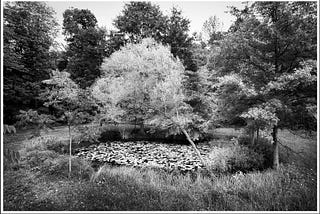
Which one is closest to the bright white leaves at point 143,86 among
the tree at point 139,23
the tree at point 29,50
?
the tree at point 29,50

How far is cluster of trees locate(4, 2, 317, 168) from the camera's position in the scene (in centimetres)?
462

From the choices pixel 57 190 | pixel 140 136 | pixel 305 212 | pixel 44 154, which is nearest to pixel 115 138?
pixel 140 136

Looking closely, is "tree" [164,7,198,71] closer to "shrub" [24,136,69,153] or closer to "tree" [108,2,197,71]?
"tree" [108,2,197,71]

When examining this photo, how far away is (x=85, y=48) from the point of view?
576 inches

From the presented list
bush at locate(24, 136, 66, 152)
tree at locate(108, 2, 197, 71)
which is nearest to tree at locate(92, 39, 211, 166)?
bush at locate(24, 136, 66, 152)

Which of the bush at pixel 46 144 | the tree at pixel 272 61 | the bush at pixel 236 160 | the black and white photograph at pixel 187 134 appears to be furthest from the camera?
the bush at pixel 46 144

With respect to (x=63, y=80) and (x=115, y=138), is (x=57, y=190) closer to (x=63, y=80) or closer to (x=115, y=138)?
(x=63, y=80)

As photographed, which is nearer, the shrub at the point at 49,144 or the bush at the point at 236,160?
the bush at the point at 236,160

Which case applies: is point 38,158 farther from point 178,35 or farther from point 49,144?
point 178,35

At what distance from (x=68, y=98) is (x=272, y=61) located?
5.71 meters

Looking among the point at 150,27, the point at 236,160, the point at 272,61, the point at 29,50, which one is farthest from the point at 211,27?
the point at 29,50

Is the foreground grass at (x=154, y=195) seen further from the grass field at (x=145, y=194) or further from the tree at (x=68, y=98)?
the tree at (x=68, y=98)

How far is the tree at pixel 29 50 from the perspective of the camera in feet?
27.3

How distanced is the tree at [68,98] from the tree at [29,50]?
170 inches
